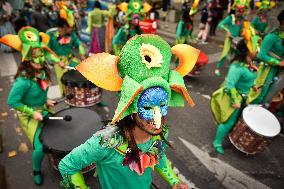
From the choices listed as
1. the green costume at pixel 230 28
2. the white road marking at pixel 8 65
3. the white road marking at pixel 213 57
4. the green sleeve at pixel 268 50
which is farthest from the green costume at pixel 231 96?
the white road marking at pixel 8 65

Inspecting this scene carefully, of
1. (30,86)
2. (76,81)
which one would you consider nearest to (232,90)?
(76,81)

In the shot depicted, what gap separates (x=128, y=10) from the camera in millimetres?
6516

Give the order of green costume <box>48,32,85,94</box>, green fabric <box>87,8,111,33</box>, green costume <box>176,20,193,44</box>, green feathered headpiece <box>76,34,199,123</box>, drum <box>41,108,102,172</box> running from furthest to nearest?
green fabric <box>87,8,111,33</box>, green costume <box>176,20,193,44</box>, green costume <box>48,32,85,94</box>, drum <box>41,108,102,172</box>, green feathered headpiece <box>76,34,199,123</box>

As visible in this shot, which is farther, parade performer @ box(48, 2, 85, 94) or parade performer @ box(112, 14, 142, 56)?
parade performer @ box(112, 14, 142, 56)

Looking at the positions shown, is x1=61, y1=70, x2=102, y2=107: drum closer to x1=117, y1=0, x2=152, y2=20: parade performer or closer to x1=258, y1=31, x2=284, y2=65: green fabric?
x1=117, y1=0, x2=152, y2=20: parade performer

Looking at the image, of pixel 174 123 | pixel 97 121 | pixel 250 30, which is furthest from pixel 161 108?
pixel 174 123

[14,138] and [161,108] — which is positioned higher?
[161,108]

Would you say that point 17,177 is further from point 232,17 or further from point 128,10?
point 232,17

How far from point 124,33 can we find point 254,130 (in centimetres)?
364

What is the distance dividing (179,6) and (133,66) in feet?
45.6

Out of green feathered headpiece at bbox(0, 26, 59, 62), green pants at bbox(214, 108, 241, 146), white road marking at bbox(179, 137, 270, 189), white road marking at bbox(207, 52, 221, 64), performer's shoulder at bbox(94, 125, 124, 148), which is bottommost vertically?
white road marking at bbox(179, 137, 270, 189)

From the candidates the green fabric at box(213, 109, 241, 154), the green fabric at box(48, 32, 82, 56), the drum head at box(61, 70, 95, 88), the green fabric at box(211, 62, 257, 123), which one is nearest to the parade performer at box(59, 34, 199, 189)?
the green fabric at box(211, 62, 257, 123)

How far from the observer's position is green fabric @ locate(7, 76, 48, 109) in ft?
10.5

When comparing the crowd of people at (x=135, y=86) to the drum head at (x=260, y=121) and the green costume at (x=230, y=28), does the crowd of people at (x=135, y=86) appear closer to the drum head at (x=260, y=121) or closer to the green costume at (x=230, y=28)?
the green costume at (x=230, y=28)
